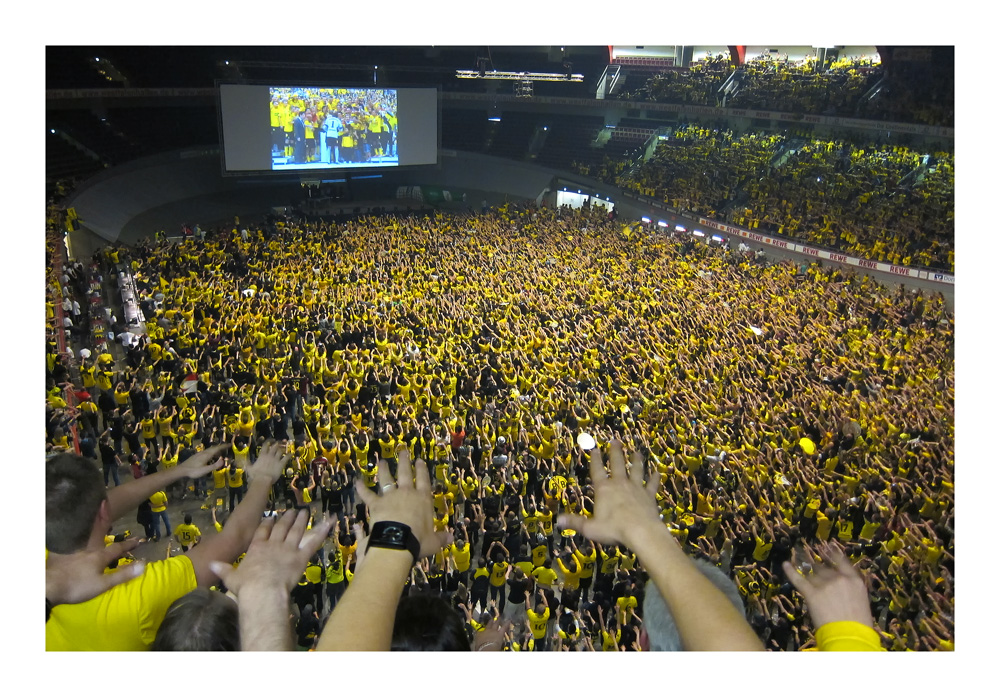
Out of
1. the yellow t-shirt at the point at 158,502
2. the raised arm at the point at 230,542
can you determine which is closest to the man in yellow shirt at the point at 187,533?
the yellow t-shirt at the point at 158,502

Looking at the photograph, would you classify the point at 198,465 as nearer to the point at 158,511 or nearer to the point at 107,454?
the point at 158,511

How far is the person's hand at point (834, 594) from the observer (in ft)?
9.31

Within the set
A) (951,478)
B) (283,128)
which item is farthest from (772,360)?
(283,128)

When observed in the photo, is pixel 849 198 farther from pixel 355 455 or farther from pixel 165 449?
pixel 165 449

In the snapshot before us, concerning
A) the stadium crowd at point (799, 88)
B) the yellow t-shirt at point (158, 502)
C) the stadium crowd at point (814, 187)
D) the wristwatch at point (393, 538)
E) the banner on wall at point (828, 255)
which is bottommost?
the yellow t-shirt at point (158, 502)

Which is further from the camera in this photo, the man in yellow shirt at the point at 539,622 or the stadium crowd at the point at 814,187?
the stadium crowd at the point at 814,187

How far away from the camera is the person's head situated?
2770mm

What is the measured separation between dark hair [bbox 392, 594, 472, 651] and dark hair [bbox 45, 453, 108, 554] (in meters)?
1.59

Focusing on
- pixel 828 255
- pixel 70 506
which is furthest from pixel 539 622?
pixel 828 255

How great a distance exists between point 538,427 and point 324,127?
20500mm

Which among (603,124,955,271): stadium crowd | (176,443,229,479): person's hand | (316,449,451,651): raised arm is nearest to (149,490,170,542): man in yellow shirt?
(176,443,229,479): person's hand

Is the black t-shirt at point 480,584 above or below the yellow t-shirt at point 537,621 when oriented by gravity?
above

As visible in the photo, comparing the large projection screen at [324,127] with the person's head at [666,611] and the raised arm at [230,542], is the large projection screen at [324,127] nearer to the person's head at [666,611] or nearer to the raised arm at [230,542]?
the raised arm at [230,542]

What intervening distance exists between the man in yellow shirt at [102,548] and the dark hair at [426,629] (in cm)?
83
